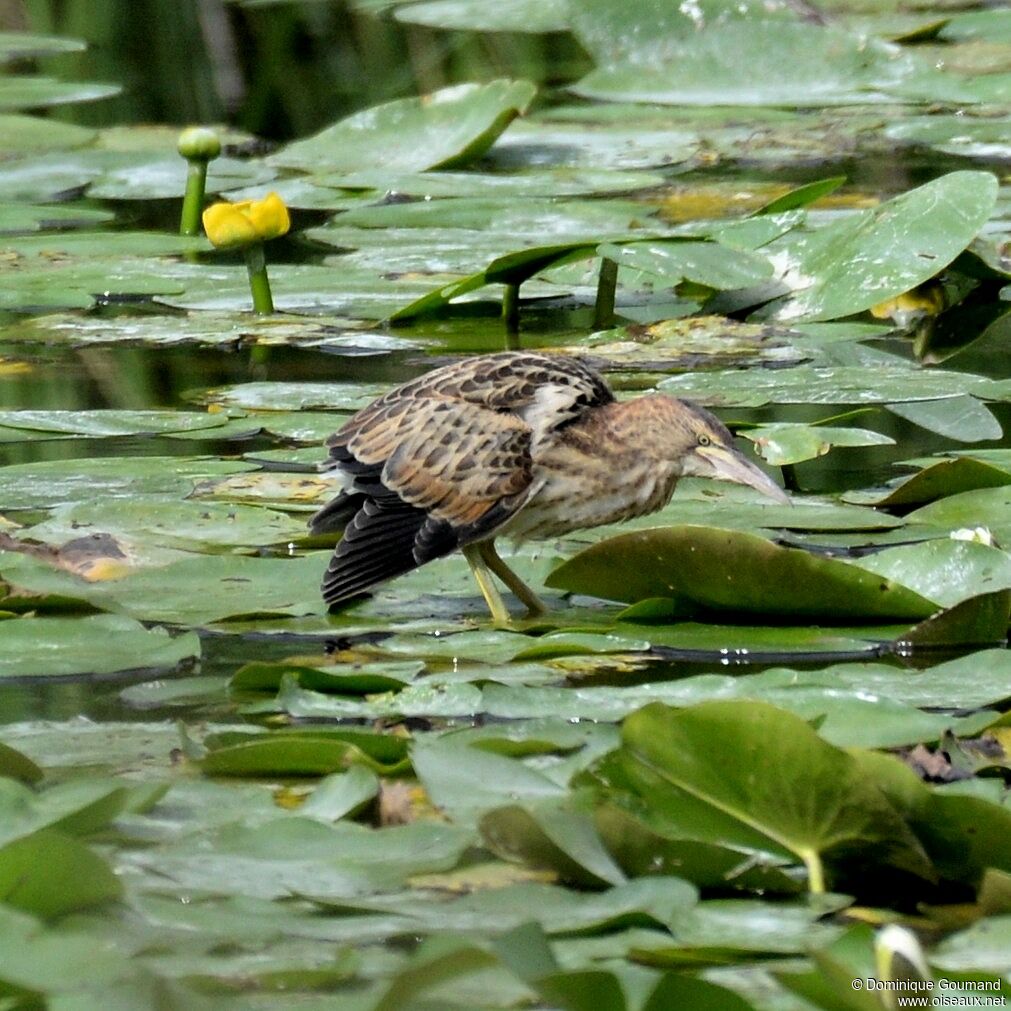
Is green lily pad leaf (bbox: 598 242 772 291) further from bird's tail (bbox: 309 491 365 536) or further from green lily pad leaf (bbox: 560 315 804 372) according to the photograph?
bird's tail (bbox: 309 491 365 536)

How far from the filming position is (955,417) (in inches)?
249

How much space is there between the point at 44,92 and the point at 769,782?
10097mm

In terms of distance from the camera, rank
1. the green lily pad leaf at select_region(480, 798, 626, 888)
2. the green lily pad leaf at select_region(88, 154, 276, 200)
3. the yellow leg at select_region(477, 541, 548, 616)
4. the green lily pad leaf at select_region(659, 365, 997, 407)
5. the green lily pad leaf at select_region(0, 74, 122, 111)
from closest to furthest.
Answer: the green lily pad leaf at select_region(480, 798, 626, 888)
the yellow leg at select_region(477, 541, 548, 616)
the green lily pad leaf at select_region(659, 365, 997, 407)
the green lily pad leaf at select_region(88, 154, 276, 200)
the green lily pad leaf at select_region(0, 74, 122, 111)

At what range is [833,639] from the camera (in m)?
4.51

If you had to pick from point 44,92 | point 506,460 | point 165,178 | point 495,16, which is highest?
point 44,92

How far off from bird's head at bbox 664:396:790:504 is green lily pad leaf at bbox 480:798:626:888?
7.70 ft

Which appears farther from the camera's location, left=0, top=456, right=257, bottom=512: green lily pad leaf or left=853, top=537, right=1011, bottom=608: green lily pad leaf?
left=0, top=456, right=257, bottom=512: green lily pad leaf

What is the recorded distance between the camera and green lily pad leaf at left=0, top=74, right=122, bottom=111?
39.9ft

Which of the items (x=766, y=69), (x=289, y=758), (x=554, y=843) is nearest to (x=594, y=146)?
(x=766, y=69)

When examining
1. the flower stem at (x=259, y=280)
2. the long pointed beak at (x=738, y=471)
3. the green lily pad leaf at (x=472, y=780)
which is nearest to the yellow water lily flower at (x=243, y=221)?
→ the flower stem at (x=259, y=280)

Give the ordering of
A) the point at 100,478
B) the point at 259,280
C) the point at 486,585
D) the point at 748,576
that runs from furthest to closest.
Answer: the point at 259,280, the point at 100,478, the point at 486,585, the point at 748,576

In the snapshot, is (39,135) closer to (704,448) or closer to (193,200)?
(193,200)

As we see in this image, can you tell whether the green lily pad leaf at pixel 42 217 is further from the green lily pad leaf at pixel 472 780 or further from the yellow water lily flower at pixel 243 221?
the green lily pad leaf at pixel 472 780

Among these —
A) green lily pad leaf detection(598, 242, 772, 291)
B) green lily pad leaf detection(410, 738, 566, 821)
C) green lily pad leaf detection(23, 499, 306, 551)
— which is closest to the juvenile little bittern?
green lily pad leaf detection(23, 499, 306, 551)
